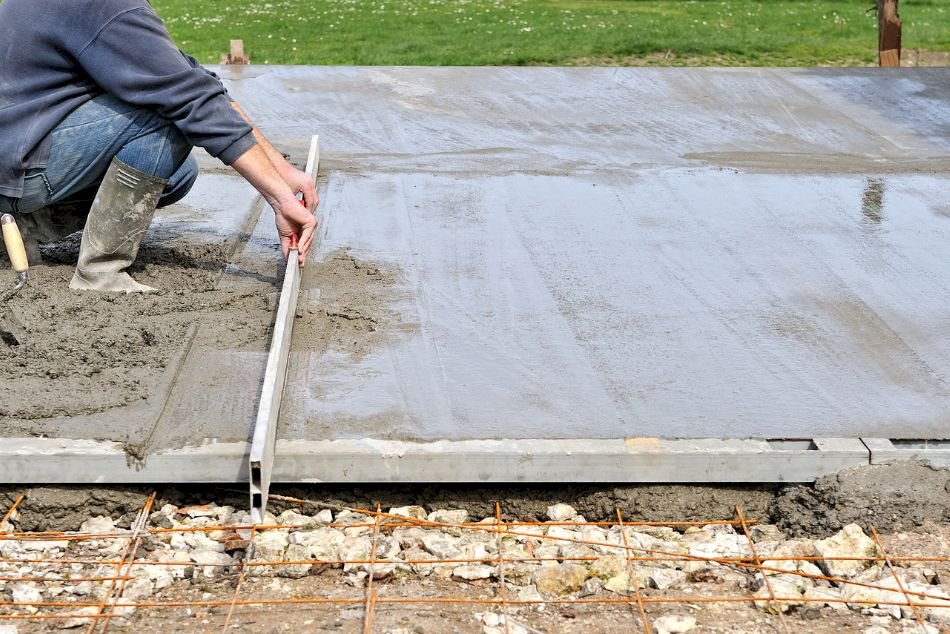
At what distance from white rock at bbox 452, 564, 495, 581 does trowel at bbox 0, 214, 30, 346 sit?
1591mm

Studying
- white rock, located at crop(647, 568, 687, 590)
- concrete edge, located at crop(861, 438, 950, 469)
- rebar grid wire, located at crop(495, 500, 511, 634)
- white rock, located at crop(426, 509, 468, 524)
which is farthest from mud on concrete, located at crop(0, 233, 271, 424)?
concrete edge, located at crop(861, 438, 950, 469)

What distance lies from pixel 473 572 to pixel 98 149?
75.6 inches

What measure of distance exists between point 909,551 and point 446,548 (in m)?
1.15

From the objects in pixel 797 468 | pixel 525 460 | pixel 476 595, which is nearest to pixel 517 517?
pixel 525 460

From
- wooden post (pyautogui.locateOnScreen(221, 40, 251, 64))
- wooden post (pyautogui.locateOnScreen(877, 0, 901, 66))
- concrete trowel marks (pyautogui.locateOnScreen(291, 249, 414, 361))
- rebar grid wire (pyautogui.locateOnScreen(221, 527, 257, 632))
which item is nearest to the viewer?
rebar grid wire (pyautogui.locateOnScreen(221, 527, 257, 632))

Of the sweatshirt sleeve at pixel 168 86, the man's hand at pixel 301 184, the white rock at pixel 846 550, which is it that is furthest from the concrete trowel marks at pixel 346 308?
the white rock at pixel 846 550

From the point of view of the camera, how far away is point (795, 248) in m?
4.23

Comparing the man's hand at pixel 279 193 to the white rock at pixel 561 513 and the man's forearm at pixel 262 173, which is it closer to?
the man's forearm at pixel 262 173

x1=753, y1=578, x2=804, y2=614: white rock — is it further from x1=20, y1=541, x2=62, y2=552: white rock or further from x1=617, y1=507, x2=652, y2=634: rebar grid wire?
x1=20, y1=541, x2=62, y2=552: white rock

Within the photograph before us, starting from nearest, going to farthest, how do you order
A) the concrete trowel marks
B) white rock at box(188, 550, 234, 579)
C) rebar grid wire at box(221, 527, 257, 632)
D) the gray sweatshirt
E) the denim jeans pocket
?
rebar grid wire at box(221, 527, 257, 632) < white rock at box(188, 550, 234, 579) < the gray sweatshirt < the concrete trowel marks < the denim jeans pocket

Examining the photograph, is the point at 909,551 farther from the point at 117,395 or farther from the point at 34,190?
the point at 34,190

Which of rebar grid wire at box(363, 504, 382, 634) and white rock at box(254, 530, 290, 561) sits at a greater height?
white rock at box(254, 530, 290, 561)

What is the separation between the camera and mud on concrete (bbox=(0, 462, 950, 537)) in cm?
271

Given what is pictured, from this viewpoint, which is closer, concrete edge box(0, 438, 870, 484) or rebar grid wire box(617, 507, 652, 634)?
rebar grid wire box(617, 507, 652, 634)
